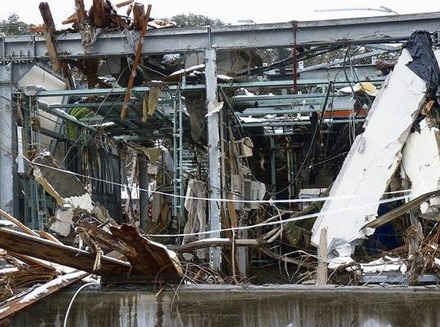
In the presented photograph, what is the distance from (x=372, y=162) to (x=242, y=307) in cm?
415

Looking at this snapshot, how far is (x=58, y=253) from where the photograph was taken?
19.0ft

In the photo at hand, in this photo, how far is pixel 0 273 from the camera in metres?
6.21

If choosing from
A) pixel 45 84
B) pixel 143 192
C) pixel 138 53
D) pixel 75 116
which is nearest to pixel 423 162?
pixel 138 53

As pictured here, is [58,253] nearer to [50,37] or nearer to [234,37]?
[234,37]

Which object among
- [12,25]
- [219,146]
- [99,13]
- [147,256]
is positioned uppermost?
[12,25]

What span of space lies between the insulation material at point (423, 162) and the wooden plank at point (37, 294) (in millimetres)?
4863

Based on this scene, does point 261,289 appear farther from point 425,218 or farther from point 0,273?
point 425,218

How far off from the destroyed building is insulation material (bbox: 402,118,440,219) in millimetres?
20

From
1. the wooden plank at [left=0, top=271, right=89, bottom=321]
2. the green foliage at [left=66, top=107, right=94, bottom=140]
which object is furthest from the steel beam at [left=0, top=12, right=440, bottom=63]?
the wooden plank at [left=0, top=271, right=89, bottom=321]

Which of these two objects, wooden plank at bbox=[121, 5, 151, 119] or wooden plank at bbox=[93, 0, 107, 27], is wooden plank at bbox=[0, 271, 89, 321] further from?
wooden plank at bbox=[93, 0, 107, 27]

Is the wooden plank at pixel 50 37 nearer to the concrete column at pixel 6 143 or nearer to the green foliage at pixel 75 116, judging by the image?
the concrete column at pixel 6 143

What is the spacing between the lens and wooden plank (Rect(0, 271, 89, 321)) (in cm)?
Answer: 575

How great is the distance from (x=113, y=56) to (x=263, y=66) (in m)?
2.87

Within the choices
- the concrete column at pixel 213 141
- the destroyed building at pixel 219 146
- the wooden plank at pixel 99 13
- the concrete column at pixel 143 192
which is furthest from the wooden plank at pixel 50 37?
the concrete column at pixel 143 192
